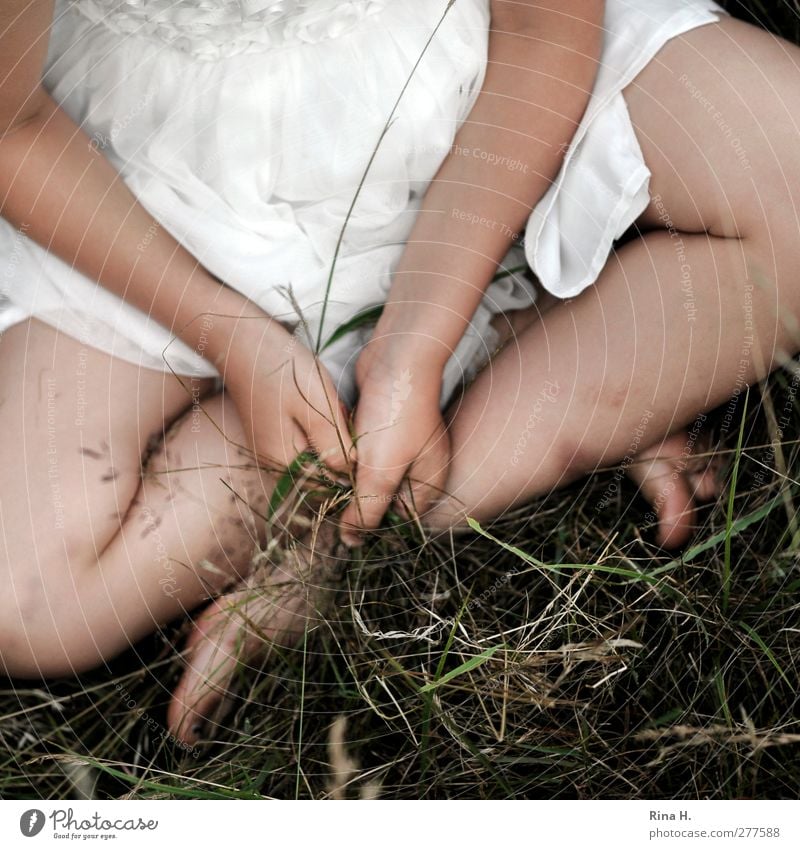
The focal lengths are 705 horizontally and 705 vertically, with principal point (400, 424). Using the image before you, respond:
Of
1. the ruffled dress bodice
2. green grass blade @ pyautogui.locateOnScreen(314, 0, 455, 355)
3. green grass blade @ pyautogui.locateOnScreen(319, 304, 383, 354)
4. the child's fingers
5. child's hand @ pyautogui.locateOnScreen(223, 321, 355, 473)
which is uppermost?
the ruffled dress bodice

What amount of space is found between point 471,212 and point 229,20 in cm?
16

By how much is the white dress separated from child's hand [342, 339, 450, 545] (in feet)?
0.05

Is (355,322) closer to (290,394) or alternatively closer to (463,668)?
(290,394)

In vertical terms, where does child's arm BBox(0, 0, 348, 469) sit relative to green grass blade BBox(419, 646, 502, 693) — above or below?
above

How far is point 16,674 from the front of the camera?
1.38 feet

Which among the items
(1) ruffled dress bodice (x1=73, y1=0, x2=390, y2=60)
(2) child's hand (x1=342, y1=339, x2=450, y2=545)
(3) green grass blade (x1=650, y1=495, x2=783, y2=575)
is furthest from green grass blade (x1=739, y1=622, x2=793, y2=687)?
(1) ruffled dress bodice (x1=73, y1=0, x2=390, y2=60)

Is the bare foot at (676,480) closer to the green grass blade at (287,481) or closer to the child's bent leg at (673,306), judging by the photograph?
the child's bent leg at (673,306)

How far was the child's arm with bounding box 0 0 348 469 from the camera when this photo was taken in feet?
1.22

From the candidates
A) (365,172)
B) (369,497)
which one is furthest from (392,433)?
(365,172)

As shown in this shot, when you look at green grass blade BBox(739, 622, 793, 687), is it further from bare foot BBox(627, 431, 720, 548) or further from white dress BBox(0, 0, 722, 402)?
white dress BBox(0, 0, 722, 402)

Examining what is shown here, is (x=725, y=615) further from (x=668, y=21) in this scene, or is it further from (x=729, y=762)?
(x=668, y=21)

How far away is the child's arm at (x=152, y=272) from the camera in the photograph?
373 mm
